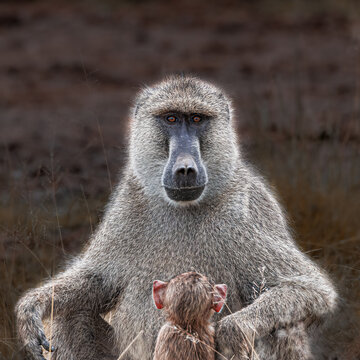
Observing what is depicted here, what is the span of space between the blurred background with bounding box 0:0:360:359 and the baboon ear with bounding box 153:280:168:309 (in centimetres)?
97

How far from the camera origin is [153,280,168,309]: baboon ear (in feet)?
11.3

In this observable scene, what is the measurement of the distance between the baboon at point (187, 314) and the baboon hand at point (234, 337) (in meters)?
0.09

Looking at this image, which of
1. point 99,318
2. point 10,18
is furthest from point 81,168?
point 10,18

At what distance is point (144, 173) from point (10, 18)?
11.0 m

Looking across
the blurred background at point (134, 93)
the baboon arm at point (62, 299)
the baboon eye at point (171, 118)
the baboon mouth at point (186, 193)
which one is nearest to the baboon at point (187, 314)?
the baboon mouth at point (186, 193)

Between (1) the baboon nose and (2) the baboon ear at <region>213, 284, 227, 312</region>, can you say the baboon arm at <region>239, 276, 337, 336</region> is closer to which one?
(2) the baboon ear at <region>213, 284, 227, 312</region>

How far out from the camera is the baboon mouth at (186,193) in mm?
3691

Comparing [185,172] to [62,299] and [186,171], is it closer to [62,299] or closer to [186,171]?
[186,171]

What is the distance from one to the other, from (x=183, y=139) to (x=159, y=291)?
0.75 metres

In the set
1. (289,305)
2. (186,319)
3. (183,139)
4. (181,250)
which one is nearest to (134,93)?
(183,139)

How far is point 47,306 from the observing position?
3916 mm

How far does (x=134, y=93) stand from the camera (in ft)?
33.3

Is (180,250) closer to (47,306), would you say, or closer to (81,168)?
(47,306)

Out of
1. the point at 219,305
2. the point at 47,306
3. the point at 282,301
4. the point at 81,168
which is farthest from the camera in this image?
the point at 81,168
